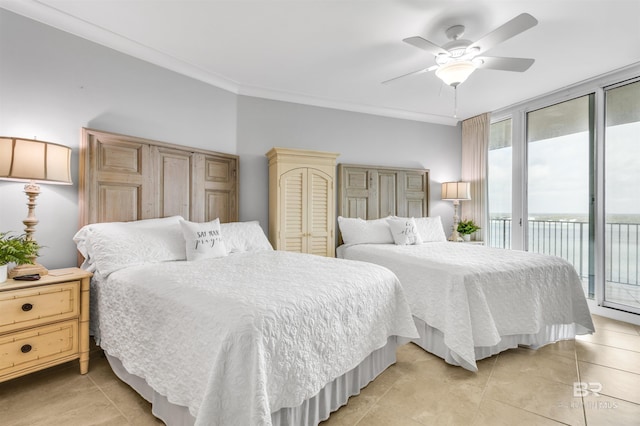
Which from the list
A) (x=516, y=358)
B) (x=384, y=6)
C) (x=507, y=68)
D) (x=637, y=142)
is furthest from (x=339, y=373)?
(x=637, y=142)

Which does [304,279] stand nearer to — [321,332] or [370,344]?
[321,332]

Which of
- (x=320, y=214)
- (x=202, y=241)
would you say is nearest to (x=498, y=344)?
(x=320, y=214)

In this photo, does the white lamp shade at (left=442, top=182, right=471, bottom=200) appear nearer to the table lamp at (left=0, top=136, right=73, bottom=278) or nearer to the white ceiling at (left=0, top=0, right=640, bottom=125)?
the white ceiling at (left=0, top=0, right=640, bottom=125)

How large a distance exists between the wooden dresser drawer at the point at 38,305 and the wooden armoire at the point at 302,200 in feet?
6.05

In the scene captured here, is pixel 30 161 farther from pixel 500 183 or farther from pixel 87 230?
pixel 500 183

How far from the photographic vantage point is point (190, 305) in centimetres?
139

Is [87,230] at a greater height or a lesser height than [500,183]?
lesser

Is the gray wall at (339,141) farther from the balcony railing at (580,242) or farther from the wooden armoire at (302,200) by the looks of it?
the balcony railing at (580,242)

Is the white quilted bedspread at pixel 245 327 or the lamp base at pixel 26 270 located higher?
the lamp base at pixel 26 270

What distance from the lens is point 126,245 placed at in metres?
2.16

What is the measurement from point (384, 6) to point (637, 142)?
10.2 ft

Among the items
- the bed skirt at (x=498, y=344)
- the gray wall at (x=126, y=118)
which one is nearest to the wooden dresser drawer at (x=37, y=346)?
the gray wall at (x=126, y=118)

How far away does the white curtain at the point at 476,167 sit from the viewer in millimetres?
4582

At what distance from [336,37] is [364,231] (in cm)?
214
